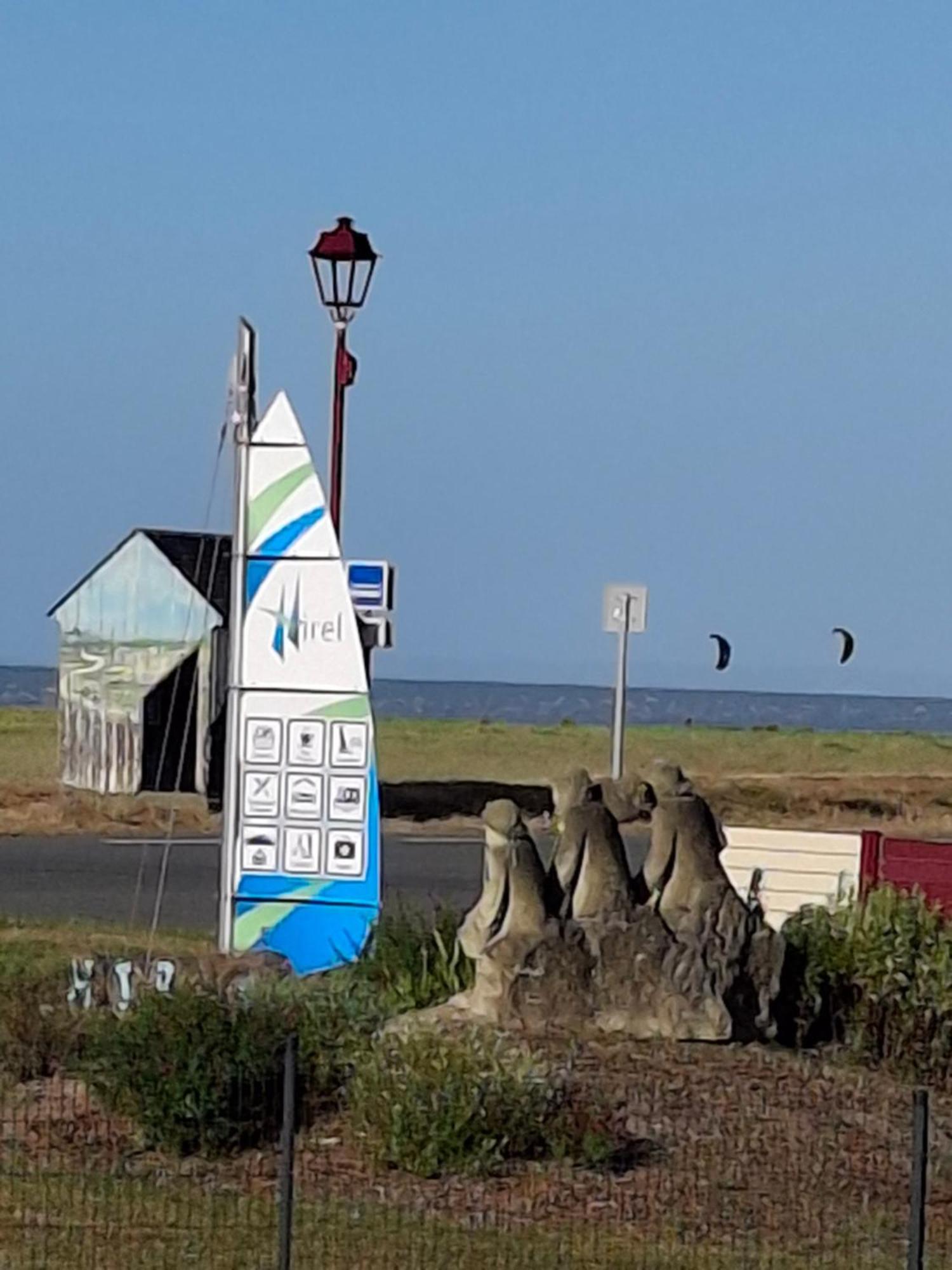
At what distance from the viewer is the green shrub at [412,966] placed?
1256 centimetres

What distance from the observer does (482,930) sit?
1206 centimetres

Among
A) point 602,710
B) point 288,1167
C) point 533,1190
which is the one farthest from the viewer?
point 602,710

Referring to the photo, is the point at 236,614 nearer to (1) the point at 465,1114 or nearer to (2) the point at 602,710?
(1) the point at 465,1114

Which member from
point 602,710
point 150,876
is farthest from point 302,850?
point 602,710

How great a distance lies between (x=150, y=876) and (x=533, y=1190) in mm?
13915

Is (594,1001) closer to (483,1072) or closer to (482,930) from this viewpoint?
(482,930)

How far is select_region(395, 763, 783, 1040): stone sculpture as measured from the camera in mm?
11828

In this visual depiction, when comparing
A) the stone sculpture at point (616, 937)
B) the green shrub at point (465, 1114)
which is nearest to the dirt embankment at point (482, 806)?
the stone sculpture at point (616, 937)

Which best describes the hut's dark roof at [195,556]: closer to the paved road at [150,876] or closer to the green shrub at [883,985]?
the paved road at [150,876]

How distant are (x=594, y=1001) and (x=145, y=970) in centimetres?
237

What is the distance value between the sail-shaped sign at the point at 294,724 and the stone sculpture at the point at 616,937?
273 centimetres

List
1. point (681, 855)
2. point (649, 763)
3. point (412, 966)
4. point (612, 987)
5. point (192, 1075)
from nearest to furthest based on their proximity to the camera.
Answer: point (192, 1075) → point (612, 987) → point (681, 855) → point (412, 966) → point (649, 763)

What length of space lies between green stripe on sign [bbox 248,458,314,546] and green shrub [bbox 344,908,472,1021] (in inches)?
113

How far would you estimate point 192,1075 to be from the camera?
403 inches
